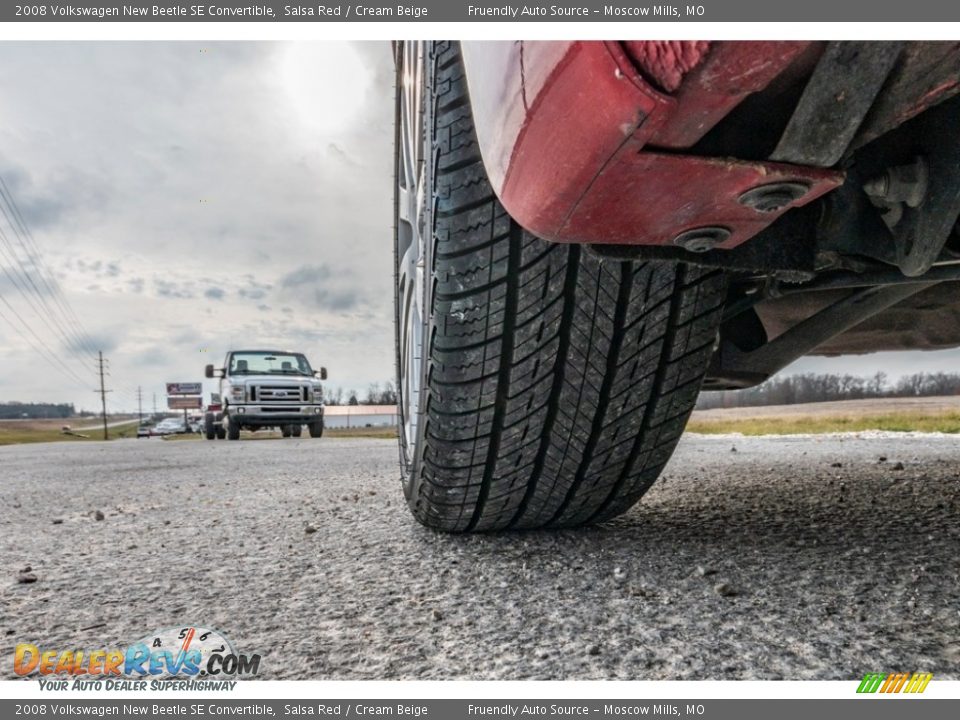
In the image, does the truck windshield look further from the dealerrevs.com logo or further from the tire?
the dealerrevs.com logo

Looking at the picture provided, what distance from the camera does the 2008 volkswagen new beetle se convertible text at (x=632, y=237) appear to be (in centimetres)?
52

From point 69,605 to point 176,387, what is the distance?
39574 mm

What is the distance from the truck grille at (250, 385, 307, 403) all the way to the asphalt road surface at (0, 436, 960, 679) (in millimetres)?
7530

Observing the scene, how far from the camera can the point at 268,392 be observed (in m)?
9.33

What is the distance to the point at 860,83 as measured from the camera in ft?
1.71

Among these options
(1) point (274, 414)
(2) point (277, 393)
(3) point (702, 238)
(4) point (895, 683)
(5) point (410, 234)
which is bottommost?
(4) point (895, 683)

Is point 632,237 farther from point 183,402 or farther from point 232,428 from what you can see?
point 183,402

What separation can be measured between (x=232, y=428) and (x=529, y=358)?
906cm

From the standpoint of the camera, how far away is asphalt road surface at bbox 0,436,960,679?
78 centimetres

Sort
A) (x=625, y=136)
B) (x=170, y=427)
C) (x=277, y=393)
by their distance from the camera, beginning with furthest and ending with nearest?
1. (x=170, y=427)
2. (x=277, y=393)
3. (x=625, y=136)

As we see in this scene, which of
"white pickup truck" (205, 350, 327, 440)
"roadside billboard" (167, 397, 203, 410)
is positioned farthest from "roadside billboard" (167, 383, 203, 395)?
"white pickup truck" (205, 350, 327, 440)

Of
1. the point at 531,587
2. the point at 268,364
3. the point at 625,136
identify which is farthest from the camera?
the point at 268,364

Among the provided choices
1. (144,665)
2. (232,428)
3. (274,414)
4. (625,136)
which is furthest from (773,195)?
(232,428)

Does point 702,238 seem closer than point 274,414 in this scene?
Yes
